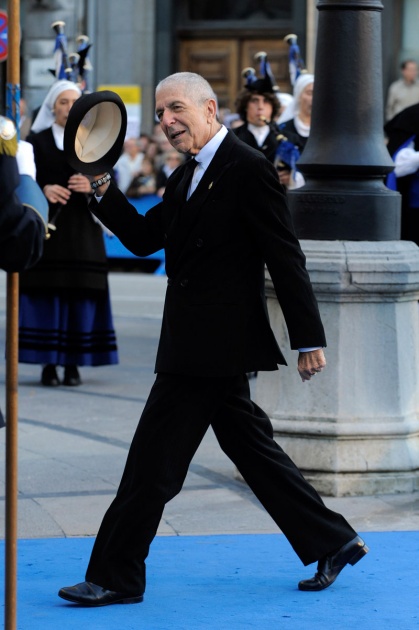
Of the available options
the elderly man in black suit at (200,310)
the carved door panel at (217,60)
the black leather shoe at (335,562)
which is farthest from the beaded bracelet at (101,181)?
the carved door panel at (217,60)

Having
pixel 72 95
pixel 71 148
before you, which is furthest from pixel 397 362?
pixel 72 95

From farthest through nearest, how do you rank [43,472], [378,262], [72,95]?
1. [72,95]
2. [43,472]
3. [378,262]

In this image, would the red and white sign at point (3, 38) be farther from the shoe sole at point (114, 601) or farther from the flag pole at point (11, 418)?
the flag pole at point (11, 418)

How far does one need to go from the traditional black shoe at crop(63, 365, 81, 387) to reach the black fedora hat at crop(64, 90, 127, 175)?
502 centimetres

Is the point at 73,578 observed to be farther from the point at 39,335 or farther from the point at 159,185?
the point at 159,185

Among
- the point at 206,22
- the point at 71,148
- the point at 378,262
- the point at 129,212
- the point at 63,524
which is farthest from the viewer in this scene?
the point at 206,22

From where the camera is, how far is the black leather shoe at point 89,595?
486 cm

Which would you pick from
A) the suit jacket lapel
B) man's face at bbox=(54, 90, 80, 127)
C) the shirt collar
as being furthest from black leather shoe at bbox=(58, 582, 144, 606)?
man's face at bbox=(54, 90, 80, 127)

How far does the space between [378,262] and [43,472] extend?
5.95 ft

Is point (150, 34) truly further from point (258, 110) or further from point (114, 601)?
point (114, 601)

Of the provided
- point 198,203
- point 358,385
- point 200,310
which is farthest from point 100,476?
point 198,203

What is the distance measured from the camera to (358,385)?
6.48 meters

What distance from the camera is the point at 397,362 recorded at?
6508mm

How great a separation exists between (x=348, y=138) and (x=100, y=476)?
6.14 feet
